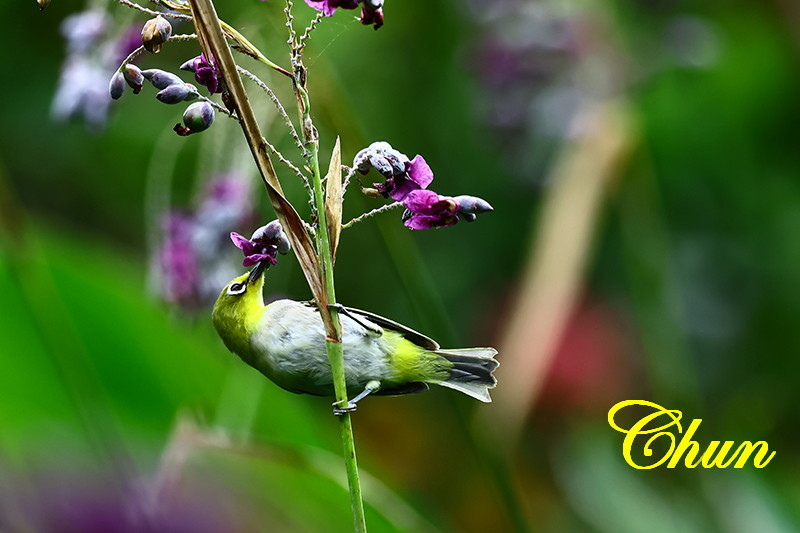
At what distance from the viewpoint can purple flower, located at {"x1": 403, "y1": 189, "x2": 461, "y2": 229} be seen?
0.43m

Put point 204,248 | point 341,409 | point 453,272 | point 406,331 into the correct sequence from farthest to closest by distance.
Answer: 1. point 453,272
2. point 204,248
3. point 406,331
4. point 341,409

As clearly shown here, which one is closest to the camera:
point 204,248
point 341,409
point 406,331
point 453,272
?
point 341,409

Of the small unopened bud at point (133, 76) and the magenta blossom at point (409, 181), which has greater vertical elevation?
the small unopened bud at point (133, 76)

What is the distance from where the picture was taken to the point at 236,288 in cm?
47

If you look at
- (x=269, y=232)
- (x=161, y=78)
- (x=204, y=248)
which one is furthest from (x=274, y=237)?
(x=204, y=248)

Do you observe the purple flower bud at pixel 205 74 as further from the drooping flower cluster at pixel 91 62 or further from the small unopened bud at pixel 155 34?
the drooping flower cluster at pixel 91 62

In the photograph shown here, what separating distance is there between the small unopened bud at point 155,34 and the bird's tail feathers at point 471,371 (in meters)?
0.21

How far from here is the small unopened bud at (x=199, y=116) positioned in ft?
1.39

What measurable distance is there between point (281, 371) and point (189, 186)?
2270 millimetres

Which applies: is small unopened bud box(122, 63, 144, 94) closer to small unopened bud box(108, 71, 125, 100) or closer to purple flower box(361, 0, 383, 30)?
small unopened bud box(108, 71, 125, 100)

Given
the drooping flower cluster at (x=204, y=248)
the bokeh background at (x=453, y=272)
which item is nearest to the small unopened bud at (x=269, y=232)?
the bokeh background at (x=453, y=272)

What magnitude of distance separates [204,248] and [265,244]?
600 mm

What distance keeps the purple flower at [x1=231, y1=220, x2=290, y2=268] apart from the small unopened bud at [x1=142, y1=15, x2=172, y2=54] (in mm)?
92

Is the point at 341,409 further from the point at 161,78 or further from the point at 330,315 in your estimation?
the point at 161,78
